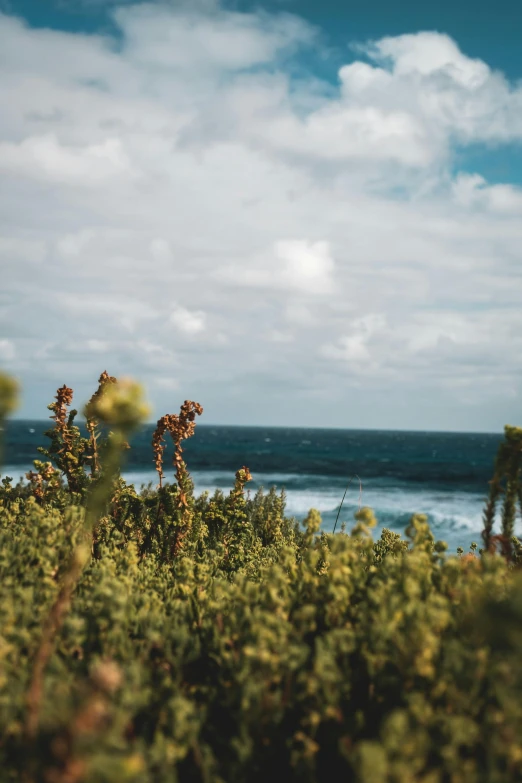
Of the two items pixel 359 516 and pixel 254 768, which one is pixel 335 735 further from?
pixel 359 516

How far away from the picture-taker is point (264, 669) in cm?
213

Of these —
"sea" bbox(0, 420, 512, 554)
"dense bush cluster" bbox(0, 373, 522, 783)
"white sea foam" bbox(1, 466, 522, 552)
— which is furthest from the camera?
"sea" bbox(0, 420, 512, 554)

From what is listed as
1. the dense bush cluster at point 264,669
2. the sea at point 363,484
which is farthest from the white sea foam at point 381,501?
the dense bush cluster at point 264,669

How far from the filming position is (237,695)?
7.07 feet

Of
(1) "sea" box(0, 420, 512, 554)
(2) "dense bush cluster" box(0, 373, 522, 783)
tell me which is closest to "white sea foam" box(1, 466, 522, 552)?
(1) "sea" box(0, 420, 512, 554)

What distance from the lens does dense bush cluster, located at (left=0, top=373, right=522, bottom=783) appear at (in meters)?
1.69

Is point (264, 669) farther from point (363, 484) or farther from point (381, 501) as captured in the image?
point (363, 484)

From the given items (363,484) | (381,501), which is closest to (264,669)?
(381,501)

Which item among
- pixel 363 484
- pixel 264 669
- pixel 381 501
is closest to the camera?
pixel 264 669

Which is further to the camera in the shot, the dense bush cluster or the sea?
the sea

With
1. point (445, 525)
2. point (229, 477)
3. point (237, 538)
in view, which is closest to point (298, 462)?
point (229, 477)

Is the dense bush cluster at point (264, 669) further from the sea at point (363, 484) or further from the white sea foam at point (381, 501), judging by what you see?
the white sea foam at point (381, 501)

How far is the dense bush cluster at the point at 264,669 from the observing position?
66.4 inches

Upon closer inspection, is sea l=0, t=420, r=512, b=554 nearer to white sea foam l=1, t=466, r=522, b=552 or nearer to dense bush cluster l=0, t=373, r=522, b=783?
white sea foam l=1, t=466, r=522, b=552
